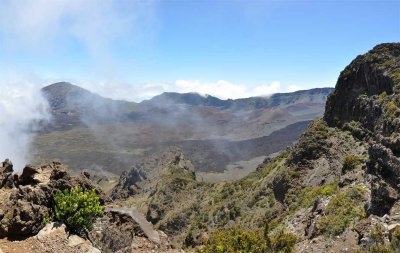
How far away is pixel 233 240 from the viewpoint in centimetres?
1566

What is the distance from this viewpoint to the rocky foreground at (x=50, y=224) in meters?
14.4

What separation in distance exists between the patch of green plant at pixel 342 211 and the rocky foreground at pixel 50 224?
8.05m

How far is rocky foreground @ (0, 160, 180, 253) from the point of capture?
14.4m

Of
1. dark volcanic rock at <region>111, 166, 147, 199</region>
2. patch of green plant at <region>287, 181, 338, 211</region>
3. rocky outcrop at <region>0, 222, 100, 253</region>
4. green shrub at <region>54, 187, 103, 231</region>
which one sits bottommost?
dark volcanic rock at <region>111, 166, 147, 199</region>

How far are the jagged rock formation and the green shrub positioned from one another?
16.0 feet

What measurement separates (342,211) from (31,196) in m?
14.6

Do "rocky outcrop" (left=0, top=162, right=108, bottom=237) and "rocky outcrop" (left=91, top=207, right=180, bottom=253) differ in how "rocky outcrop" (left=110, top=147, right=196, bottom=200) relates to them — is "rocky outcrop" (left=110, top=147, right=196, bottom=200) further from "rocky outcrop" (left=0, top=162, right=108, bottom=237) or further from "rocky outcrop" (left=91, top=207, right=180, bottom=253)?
"rocky outcrop" (left=0, top=162, right=108, bottom=237)

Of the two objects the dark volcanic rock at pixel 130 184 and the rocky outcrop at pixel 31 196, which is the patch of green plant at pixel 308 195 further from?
the dark volcanic rock at pixel 130 184

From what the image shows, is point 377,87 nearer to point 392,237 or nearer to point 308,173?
point 308,173

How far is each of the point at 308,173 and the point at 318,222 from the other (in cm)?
1770

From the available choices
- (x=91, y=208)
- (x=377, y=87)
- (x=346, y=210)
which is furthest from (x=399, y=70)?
(x=91, y=208)

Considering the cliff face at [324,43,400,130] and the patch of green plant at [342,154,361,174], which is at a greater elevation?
the cliff face at [324,43,400,130]

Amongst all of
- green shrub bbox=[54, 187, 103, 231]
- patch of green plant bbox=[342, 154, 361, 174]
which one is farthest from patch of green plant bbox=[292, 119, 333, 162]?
green shrub bbox=[54, 187, 103, 231]

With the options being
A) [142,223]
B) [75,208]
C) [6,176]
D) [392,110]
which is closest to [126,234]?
[142,223]
